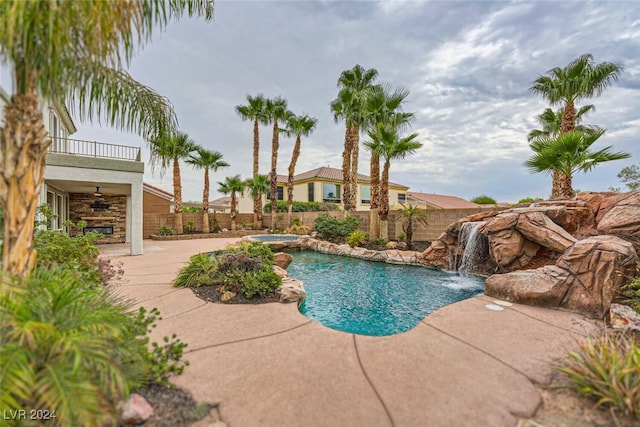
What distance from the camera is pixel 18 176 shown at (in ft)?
7.59

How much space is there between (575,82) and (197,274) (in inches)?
585

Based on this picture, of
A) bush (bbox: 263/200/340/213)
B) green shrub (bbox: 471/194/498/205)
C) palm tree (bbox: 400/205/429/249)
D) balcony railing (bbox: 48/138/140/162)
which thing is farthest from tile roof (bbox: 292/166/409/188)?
balcony railing (bbox: 48/138/140/162)

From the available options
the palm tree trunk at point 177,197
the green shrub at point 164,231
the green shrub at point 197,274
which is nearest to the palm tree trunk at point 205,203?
the palm tree trunk at point 177,197

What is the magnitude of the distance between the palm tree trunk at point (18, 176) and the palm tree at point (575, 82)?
13565 mm

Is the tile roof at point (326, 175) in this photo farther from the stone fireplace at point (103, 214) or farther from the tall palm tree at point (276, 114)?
the stone fireplace at point (103, 214)

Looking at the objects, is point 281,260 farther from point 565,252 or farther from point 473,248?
point 565,252

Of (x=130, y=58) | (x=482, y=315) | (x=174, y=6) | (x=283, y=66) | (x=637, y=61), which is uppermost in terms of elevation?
(x=283, y=66)

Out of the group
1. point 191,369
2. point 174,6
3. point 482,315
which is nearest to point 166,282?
point 191,369

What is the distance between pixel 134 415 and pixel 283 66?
1415 centimetres

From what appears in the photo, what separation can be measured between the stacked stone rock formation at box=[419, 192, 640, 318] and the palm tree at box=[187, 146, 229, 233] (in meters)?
15.5

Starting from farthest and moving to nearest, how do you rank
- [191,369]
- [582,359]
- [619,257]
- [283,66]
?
[283,66], [619,257], [191,369], [582,359]

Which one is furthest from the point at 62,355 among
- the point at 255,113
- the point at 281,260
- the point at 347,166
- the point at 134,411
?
the point at 255,113

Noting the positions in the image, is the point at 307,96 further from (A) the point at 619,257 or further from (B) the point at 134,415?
(B) the point at 134,415

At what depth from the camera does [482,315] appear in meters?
4.47
